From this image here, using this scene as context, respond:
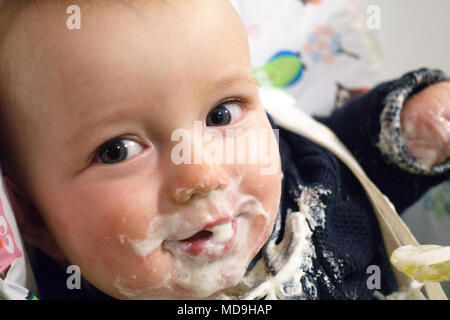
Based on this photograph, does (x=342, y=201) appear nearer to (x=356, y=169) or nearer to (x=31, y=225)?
(x=356, y=169)

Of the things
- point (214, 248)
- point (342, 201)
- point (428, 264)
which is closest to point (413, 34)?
point (342, 201)

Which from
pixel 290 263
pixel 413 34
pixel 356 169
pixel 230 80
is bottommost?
pixel 290 263

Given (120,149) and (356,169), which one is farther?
(356,169)

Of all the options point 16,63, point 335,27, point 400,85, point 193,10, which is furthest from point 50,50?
point 335,27

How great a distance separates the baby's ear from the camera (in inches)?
23.0

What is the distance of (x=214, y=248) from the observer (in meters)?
0.50

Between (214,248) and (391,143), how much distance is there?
0.40 meters

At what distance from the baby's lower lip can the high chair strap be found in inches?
12.8

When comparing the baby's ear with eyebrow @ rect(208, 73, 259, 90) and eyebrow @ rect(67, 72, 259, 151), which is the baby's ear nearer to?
eyebrow @ rect(67, 72, 259, 151)

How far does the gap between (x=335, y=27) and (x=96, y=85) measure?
73cm

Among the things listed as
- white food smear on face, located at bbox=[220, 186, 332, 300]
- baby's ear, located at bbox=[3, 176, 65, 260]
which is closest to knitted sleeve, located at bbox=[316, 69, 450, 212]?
white food smear on face, located at bbox=[220, 186, 332, 300]

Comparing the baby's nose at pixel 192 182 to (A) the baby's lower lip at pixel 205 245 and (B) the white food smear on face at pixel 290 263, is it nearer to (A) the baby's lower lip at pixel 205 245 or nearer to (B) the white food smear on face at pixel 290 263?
(A) the baby's lower lip at pixel 205 245

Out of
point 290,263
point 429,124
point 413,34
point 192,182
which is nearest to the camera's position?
point 192,182

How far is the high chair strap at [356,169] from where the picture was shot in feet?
2.27
